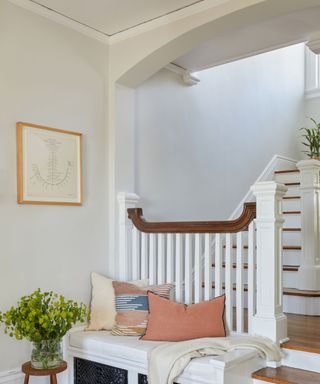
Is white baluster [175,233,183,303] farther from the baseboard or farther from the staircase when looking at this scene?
the baseboard

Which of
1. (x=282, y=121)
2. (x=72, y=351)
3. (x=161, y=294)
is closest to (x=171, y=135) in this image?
(x=161, y=294)

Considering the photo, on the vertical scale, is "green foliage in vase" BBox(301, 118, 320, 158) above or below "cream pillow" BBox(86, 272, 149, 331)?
above

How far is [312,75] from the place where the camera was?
637 cm

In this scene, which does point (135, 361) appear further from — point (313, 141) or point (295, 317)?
point (313, 141)

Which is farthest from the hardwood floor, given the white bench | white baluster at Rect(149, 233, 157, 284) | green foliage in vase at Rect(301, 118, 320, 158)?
green foliage in vase at Rect(301, 118, 320, 158)

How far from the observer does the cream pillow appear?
3.00 m

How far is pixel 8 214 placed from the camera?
9.01 feet

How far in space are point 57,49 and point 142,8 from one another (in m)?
0.62

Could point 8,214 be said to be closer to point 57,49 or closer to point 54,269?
point 54,269

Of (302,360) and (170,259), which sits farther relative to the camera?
(170,259)

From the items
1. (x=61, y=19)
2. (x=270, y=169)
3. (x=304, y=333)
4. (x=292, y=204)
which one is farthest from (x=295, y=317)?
(x=61, y=19)

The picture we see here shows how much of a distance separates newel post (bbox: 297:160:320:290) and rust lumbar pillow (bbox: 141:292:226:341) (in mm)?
1281

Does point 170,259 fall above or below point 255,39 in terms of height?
below

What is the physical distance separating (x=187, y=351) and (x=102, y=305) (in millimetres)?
829
